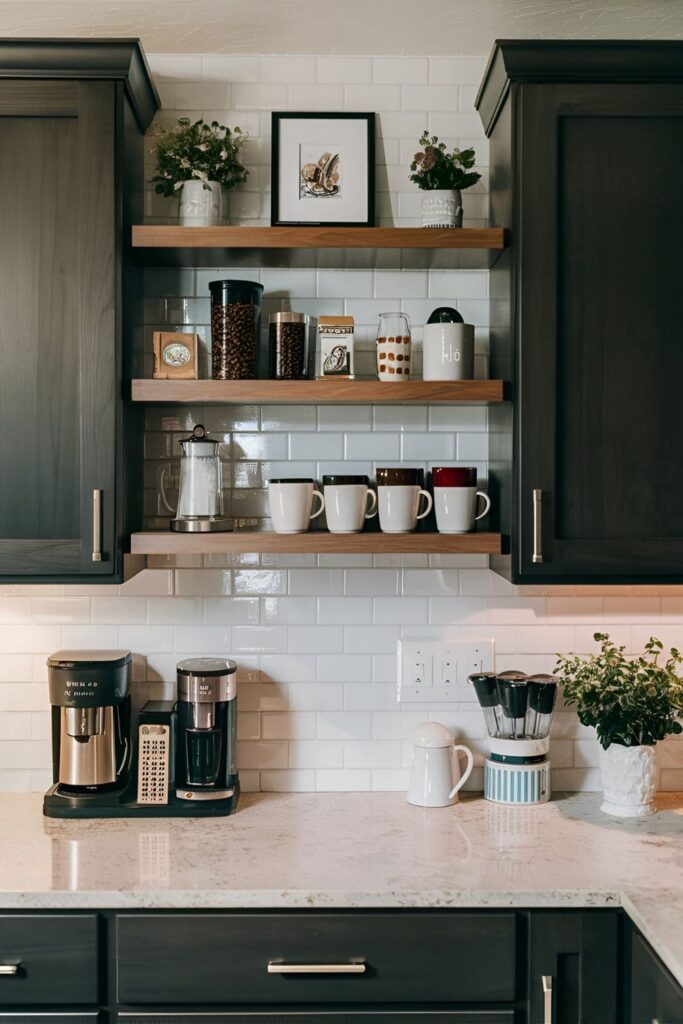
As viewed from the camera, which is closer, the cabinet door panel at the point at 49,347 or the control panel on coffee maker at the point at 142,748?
the cabinet door panel at the point at 49,347

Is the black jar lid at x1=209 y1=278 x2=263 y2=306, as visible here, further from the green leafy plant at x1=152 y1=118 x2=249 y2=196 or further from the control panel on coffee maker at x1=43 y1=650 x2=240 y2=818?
the control panel on coffee maker at x1=43 y1=650 x2=240 y2=818

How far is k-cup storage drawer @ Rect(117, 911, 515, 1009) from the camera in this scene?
1.76m

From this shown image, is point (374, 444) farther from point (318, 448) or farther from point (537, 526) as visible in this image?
point (537, 526)

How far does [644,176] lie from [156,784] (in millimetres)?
1648

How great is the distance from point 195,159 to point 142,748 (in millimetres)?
1317

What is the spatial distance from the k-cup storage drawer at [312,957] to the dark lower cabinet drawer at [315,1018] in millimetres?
25

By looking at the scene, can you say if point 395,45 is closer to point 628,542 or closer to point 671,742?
point 628,542

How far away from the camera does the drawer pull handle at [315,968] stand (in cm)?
175

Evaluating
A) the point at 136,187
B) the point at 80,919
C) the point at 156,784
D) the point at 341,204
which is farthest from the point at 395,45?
the point at 80,919

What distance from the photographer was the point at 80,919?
1.75 m

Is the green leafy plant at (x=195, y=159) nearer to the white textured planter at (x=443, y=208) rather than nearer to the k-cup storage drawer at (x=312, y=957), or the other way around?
the white textured planter at (x=443, y=208)

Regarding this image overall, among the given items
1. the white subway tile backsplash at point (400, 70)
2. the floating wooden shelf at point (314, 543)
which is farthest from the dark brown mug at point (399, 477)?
the white subway tile backsplash at point (400, 70)

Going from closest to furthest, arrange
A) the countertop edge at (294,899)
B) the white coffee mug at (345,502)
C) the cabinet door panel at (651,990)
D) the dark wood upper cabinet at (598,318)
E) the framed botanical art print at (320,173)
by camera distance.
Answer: the cabinet door panel at (651,990) < the countertop edge at (294,899) < the dark wood upper cabinet at (598,318) < the white coffee mug at (345,502) < the framed botanical art print at (320,173)

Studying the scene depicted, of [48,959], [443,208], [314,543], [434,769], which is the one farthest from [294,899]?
[443,208]
